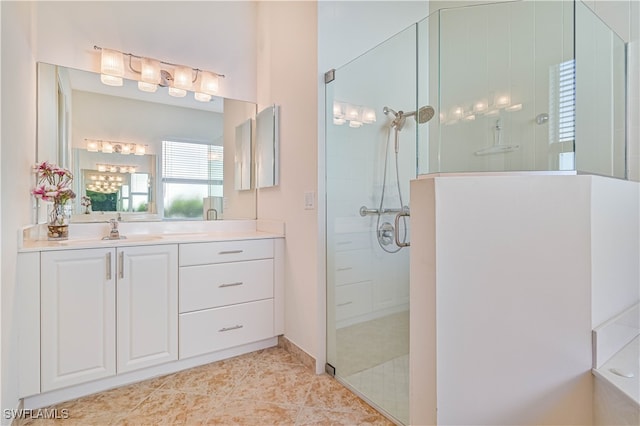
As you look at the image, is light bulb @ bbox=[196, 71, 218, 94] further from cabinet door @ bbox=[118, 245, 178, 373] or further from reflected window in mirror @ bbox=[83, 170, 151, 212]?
cabinet door @ bbox=[118, 245, 178, 373]

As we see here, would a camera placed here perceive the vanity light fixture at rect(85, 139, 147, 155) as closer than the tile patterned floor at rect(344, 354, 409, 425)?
No

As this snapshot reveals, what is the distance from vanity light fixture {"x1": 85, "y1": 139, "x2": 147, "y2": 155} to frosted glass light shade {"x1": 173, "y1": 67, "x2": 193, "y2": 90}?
1.85 feet

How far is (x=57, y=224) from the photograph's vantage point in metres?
2.02

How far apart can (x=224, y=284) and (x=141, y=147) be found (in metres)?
1.23

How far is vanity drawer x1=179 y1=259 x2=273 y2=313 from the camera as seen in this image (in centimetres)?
210

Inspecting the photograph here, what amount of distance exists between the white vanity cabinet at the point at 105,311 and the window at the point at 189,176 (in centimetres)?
64

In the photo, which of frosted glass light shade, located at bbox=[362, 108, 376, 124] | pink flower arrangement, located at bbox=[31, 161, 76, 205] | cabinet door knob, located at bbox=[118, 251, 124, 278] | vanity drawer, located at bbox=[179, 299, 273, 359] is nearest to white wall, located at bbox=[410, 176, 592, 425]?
frosted glass light shade, located at bbox=[362, 108, 376, 124]

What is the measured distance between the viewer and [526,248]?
119cm

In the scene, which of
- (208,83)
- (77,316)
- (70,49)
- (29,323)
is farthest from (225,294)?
(70,49)

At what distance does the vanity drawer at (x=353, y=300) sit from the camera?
2.06 metres

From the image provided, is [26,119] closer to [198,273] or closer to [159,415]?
[198,273]

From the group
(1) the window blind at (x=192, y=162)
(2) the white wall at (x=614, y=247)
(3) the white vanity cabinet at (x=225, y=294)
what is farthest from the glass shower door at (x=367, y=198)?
(1) the window blind at (x=192, y=162)

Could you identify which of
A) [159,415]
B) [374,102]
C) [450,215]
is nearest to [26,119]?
[159,415]

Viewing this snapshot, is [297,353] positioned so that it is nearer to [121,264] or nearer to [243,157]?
[121,264]
